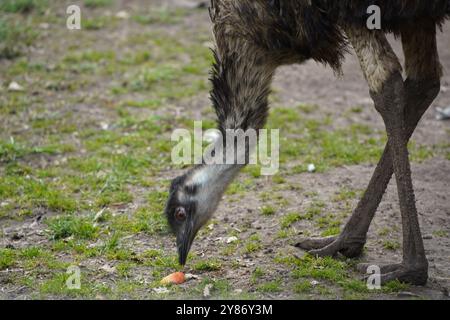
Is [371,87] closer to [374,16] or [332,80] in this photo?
[374,16]

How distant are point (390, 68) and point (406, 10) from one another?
43 centimetres

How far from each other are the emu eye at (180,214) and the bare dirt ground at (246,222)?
1.76 feet

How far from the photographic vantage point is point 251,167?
878 centimetres

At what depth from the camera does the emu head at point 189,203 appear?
6191mm

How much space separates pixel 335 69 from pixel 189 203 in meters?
1.61

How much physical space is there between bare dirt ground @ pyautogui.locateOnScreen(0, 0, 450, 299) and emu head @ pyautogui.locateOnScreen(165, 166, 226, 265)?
1.30ft

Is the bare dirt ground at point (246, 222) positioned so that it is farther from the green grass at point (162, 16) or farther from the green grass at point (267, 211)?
the green grass at point (162, 16)

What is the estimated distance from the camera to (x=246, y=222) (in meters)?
7.47

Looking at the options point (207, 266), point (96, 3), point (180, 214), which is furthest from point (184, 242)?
point (96, 3)

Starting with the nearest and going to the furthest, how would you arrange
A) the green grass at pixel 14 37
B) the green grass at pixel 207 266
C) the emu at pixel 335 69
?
the emu at pixel 335 69 < the green grass at pixel 207 266 < the green grass at pixel 14 37

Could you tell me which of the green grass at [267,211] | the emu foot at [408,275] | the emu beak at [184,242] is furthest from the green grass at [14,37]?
the emu foot at [408,275]

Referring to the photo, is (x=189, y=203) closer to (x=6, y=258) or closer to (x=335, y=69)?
(x=335, y=69)

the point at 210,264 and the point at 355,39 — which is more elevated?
the point at 355,39
